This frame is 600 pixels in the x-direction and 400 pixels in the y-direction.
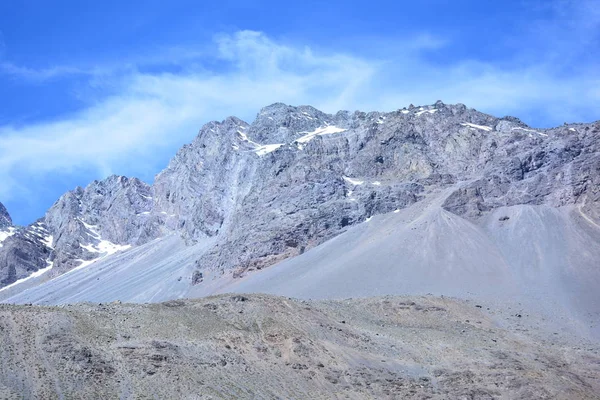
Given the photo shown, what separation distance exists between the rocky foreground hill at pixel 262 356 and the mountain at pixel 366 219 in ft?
75.4

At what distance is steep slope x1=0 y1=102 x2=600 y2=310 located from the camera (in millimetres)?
113000

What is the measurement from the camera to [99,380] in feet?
128

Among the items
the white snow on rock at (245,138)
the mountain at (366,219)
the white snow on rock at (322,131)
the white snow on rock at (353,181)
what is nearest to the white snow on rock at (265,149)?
the mountain at (366,219)

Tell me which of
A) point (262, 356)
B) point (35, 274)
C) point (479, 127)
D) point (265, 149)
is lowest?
point (262, 356)

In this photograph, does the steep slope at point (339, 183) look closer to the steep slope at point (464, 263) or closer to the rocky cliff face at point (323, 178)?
the rocky cliff face at point (323, 178)

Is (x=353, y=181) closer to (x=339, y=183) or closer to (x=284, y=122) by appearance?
(x=339, y=183)

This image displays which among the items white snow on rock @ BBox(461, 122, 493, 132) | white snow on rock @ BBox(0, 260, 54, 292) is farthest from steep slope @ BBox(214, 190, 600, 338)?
white snow on rock @ BBox(0, 260, 54, 292)

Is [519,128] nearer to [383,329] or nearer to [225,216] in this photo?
[225,216]

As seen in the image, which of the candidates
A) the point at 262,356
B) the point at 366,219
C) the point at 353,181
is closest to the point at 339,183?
the point at 353,181

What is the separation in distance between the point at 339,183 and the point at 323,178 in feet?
10.8

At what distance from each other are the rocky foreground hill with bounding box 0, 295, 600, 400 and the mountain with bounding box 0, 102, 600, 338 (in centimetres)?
2298

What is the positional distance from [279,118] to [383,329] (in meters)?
134

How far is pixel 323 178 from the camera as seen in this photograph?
438 ft

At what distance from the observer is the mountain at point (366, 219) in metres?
91.4
